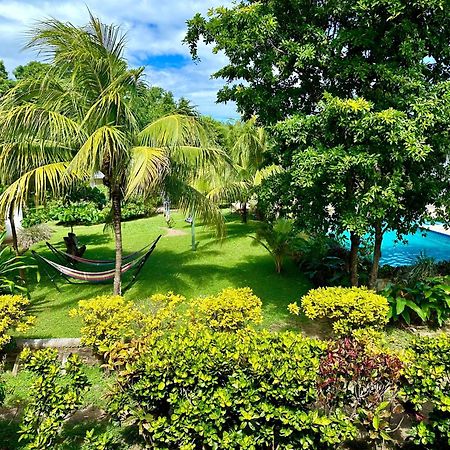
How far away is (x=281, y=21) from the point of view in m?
4.84

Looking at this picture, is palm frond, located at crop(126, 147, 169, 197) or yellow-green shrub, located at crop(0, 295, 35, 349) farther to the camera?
→ palm frond, located at crop(126, 147, 169, 197)

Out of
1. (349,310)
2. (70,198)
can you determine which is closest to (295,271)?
(349,310)

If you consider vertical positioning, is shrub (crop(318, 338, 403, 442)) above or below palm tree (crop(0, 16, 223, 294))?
below

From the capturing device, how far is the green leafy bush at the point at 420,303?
16.8 feet

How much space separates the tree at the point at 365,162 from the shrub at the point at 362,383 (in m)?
1.71

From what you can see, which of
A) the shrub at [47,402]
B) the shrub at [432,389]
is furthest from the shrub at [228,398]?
the shrub at [432,389]

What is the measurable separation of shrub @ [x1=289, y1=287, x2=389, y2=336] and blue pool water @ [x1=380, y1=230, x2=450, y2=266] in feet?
22.9

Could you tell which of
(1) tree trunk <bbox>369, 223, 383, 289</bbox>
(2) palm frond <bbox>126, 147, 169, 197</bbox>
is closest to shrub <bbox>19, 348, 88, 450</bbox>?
(2) palm frond <bbox>126, 147, 169, 197</bbox>

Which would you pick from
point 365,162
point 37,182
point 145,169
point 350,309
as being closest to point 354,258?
point 350,309

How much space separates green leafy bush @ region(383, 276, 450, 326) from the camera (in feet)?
16.8

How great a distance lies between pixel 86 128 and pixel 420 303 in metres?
5.38

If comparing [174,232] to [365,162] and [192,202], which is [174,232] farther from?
[365,162]

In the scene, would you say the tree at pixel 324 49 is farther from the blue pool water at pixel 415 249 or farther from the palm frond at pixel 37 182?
the blue pool water at pixel 415 249

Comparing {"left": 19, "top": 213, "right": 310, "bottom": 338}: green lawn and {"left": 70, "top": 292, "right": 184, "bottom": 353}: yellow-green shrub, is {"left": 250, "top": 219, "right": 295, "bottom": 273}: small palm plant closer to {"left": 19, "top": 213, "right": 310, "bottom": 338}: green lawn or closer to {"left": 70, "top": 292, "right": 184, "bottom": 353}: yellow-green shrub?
{"left": 19, "top": 213, "right": 310, "bottom": 338}: green lawn
